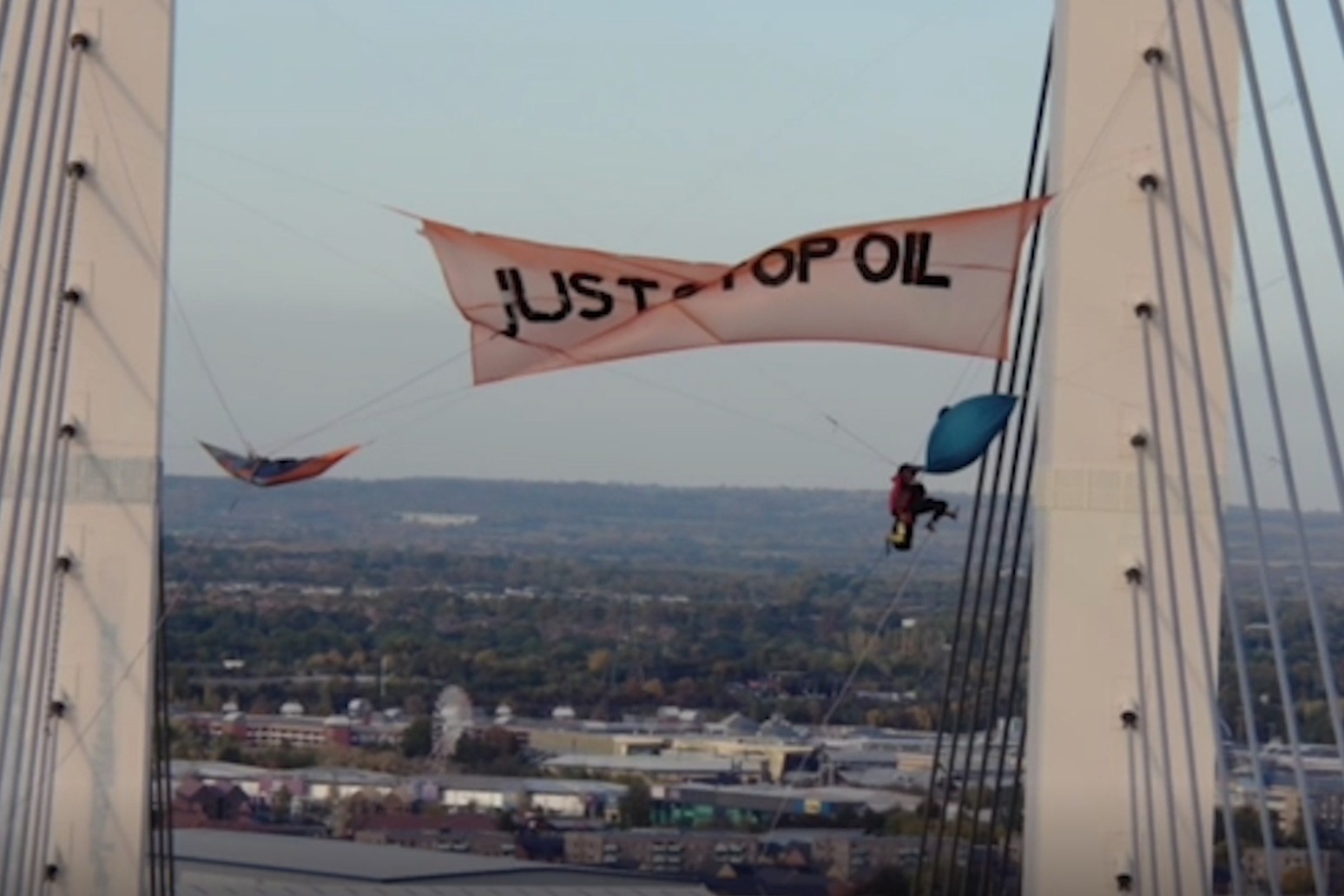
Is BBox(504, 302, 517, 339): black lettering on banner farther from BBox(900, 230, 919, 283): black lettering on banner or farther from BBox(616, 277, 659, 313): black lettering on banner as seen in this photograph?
BBox(900, 230, 919, 283): black lettering on banner

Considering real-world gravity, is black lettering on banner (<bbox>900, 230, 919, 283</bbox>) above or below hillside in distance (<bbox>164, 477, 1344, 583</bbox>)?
below

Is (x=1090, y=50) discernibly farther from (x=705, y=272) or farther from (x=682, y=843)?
(x=682, y=843)

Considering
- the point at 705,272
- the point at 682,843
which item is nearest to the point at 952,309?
the point at 705,272

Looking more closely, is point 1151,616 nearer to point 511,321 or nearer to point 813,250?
point 813,250

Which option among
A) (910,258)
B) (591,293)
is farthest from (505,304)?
(910,258)

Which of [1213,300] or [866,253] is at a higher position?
[866,253]

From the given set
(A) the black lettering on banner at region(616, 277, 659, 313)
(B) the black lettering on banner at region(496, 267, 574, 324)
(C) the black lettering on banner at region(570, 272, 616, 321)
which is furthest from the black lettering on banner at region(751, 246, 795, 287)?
(B) the black lettering on banner at region(496, 267, 574, 324)

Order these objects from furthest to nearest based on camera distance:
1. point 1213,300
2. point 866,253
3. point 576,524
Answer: point 576,524 → point 866,253 → point 1213,300
